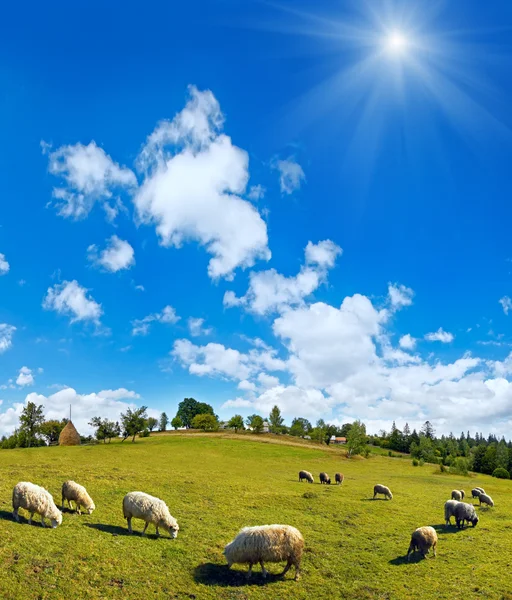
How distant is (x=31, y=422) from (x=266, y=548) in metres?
94.1

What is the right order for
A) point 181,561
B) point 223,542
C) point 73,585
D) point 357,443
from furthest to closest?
A: point 357,443
point 223,542
point 181,561
point 73,585

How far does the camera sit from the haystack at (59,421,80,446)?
282 ft

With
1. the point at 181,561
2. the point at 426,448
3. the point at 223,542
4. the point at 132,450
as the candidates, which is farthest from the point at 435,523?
the point at 426,448

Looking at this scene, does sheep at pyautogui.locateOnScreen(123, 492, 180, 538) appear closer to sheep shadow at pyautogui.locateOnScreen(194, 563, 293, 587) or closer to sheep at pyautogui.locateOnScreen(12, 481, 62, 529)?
sheep at pyautogui.locateOnScreen(12, 481, 62, 529)

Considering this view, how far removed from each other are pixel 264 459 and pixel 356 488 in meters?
31.4

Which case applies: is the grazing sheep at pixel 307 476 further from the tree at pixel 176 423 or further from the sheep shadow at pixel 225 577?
the tree at pixel 176 423

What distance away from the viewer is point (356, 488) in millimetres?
45062

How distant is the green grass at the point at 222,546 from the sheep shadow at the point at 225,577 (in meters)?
0.05

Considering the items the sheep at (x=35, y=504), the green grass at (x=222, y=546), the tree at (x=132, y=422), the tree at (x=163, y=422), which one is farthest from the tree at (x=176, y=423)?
the sheep at (x=35, y=504)

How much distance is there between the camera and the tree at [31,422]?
3652 inches

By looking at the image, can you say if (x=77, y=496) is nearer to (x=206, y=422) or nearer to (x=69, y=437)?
(x=69, y=437)

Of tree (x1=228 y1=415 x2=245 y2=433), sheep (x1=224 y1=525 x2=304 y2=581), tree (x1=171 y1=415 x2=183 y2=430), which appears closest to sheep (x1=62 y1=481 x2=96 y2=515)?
sheep (x1=224 y1=525 x2=304 y2=581)

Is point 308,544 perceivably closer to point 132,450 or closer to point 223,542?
point 223,542

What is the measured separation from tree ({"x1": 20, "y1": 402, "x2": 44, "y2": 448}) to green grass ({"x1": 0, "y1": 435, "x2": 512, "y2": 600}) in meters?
65.5
